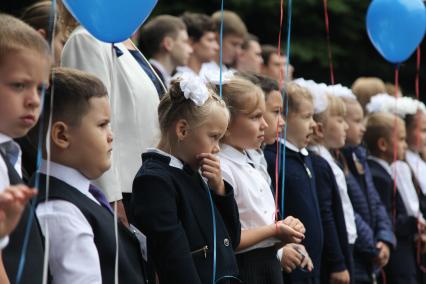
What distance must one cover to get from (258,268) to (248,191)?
14.2 inches

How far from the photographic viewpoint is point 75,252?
3.06m

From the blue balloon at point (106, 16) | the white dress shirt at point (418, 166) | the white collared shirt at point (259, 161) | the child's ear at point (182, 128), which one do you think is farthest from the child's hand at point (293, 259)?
the white dress shirt at point (418, 166)

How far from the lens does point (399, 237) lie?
6691mm

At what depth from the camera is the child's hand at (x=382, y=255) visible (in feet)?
20.0

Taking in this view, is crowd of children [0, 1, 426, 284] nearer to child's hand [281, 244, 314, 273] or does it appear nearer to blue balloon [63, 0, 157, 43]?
child's hand [281, 244, 314, 273]

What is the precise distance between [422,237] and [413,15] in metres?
1.61

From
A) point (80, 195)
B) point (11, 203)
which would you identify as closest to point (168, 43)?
point (80, 195)

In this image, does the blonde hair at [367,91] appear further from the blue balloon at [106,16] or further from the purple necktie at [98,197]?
the purple necktie at [98,197]

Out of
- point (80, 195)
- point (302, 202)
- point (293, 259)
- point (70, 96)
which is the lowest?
point (293, 259)

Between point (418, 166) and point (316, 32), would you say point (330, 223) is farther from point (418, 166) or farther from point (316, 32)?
point (316, 32)

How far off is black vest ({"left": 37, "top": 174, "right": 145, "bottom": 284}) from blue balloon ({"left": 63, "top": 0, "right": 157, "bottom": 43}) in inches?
24.4

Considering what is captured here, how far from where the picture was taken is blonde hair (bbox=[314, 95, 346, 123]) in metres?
5.80

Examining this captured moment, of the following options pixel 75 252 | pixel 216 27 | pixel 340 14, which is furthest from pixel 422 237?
pixel 340 14

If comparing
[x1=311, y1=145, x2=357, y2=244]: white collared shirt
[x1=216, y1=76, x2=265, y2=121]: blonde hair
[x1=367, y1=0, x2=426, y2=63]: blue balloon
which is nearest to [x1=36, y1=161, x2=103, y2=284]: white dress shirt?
[x1=216, y1=76, x2=265, y2=121]: blonde hair
